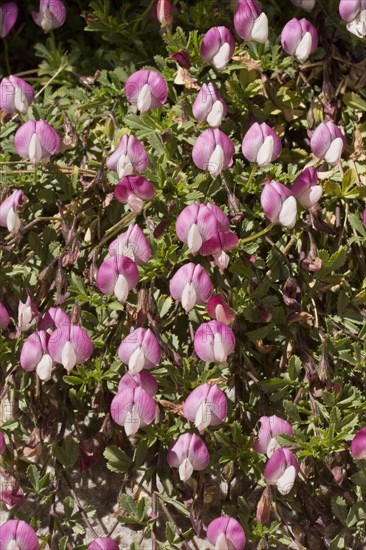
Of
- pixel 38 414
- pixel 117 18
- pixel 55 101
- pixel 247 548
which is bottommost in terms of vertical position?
pixel 247 548

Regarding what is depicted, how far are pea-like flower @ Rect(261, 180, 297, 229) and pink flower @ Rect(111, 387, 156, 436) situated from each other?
360 millimetres

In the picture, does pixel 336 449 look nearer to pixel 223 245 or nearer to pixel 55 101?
pixel 223 245

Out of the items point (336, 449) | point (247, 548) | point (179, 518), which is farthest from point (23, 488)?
point (336, 449)

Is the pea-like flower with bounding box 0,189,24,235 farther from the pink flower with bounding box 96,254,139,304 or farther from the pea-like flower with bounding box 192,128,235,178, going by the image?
the pea-like flower with bounding box 192,128,235,178

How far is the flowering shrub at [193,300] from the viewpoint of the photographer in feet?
5.08

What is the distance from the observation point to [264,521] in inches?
60.5

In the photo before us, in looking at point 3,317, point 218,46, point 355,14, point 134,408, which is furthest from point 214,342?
point 355,14

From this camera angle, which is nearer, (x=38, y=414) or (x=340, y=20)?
(x=38, y=414)

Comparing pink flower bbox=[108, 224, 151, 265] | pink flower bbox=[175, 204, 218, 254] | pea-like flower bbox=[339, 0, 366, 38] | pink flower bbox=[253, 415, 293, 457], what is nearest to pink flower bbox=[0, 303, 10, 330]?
pink flower bbox=[108, 224, 151, 265]

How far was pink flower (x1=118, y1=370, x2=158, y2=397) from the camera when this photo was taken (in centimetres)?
154

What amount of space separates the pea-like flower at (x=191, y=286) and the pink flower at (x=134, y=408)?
0.51ft

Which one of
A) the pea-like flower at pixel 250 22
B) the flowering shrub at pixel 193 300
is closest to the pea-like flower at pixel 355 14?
the flowering shrub at pixel 193 300

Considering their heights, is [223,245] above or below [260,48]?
below

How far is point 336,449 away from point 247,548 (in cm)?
25
